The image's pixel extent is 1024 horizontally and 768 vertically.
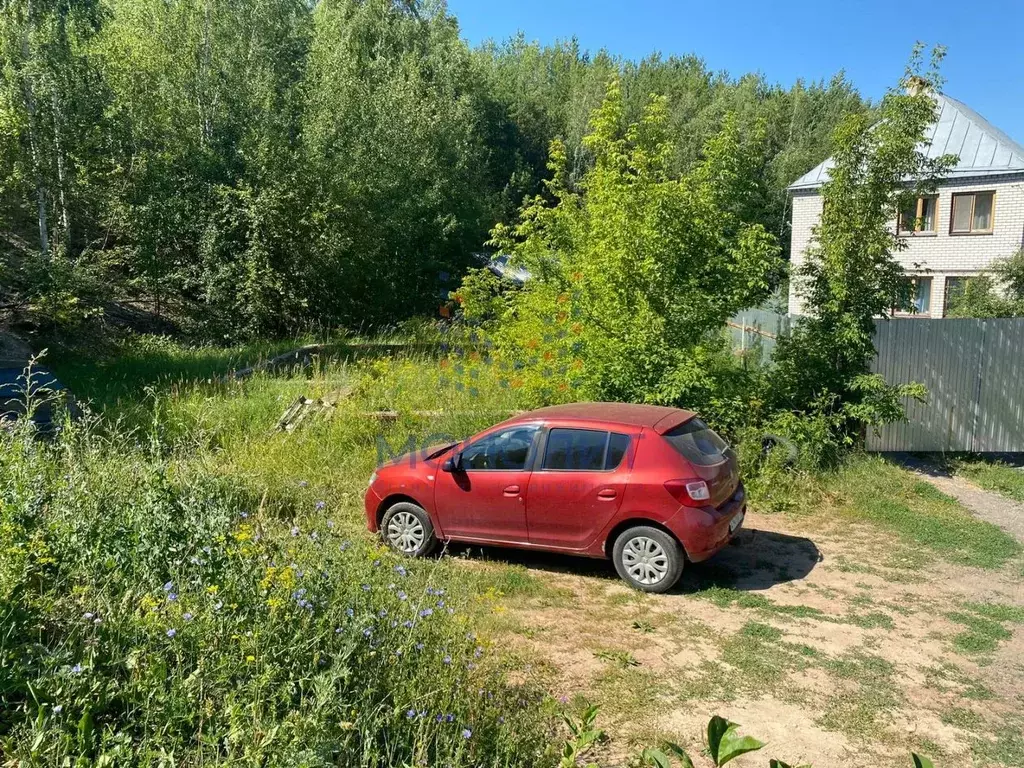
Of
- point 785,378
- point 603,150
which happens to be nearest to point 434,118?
point 603,150

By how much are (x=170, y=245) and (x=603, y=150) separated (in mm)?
12779

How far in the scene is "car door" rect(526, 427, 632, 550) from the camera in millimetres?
Answer: 6684

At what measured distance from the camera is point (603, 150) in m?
12.6

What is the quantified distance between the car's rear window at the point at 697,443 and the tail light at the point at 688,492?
235 mm

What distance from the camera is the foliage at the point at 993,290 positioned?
18297mm

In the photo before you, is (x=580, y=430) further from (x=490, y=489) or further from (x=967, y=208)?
(x=967, y=208)

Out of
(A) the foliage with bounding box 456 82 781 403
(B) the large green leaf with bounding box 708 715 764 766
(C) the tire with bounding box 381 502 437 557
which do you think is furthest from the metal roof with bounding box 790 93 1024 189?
(B) the large green leaf with bounding box 708 715 764 766

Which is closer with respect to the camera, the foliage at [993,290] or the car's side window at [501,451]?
the car's side window at [501,451]

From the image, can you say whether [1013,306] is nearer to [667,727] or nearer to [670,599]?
[670,599]

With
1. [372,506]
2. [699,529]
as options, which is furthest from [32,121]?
[699,529]

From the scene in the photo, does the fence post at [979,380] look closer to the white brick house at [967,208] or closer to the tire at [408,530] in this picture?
the tire at [408,530]

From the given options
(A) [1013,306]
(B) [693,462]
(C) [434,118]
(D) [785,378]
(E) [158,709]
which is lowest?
(E) [158,709]

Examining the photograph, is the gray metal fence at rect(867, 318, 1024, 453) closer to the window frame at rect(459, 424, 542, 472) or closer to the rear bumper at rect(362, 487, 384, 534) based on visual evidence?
the window frame at rect(459, 424, 542, 472)

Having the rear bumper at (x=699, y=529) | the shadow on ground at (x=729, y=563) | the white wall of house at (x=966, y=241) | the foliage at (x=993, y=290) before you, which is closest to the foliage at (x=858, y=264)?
the shadow on ground at (x=729, y=563)
